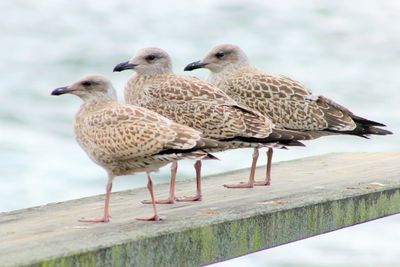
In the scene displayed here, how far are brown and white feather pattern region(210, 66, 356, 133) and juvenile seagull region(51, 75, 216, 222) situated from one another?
6.82ft

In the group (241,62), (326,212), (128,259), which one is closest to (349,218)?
(326,212)

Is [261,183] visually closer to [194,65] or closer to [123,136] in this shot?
[194,65]

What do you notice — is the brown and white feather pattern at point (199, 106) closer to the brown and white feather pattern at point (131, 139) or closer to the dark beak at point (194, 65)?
the dark beak at point (194, 65)

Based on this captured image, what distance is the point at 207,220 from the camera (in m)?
8.66

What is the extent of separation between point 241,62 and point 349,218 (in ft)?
6.14

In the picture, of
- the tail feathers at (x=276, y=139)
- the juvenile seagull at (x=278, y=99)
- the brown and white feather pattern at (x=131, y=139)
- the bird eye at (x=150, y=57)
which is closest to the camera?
the brown and white feather pattern at (x=131, y=139)

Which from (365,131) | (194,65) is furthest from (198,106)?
(365,131)

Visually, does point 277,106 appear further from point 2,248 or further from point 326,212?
point 2,248

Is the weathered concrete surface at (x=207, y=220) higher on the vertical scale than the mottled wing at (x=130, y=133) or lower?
lower

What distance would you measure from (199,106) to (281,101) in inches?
49.7

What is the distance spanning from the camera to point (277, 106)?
1074 centimetres

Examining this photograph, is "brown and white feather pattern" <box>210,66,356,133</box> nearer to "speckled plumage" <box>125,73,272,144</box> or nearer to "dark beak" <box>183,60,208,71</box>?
"dark beak" <box>183,60,208,71</box>

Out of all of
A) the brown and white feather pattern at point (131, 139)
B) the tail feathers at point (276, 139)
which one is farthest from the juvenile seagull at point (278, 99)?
the brown and white feather pattern at point (131, 139)

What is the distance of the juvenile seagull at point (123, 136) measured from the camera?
327 inches
